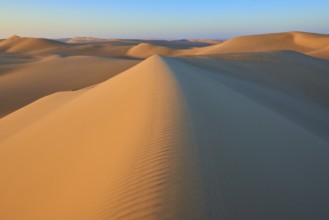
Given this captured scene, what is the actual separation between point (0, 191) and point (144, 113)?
2118 mm

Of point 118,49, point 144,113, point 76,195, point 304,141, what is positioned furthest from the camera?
point 118,49

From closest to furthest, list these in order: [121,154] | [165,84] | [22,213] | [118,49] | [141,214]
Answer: [141,214]
[22,213]
[121,154]
[165,84]
[118,49]

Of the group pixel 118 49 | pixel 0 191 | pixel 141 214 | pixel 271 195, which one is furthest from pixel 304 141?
pixel 118 49

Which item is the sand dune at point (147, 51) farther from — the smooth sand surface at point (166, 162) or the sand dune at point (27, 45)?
the smooth sand surface at point (166, 162)

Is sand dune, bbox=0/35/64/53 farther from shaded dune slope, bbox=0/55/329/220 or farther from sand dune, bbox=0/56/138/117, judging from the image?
shaded dune slope, bbox=0/55/329/220

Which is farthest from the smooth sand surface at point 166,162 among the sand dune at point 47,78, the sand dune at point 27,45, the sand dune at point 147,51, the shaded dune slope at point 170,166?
the sand dune at point 27,45

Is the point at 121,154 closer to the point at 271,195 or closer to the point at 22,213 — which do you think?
the point at 22,213

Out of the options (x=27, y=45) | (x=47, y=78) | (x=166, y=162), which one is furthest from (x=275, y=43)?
(x=166, y=162)

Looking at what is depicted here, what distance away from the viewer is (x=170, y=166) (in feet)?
9.05

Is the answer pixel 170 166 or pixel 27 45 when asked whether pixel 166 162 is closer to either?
pixel 170 166

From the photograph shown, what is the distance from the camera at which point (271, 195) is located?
2.59 metres

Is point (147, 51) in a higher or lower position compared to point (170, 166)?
lower

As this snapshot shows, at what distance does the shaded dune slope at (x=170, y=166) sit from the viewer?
7.86 feet

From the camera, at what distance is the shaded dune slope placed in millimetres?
2395
